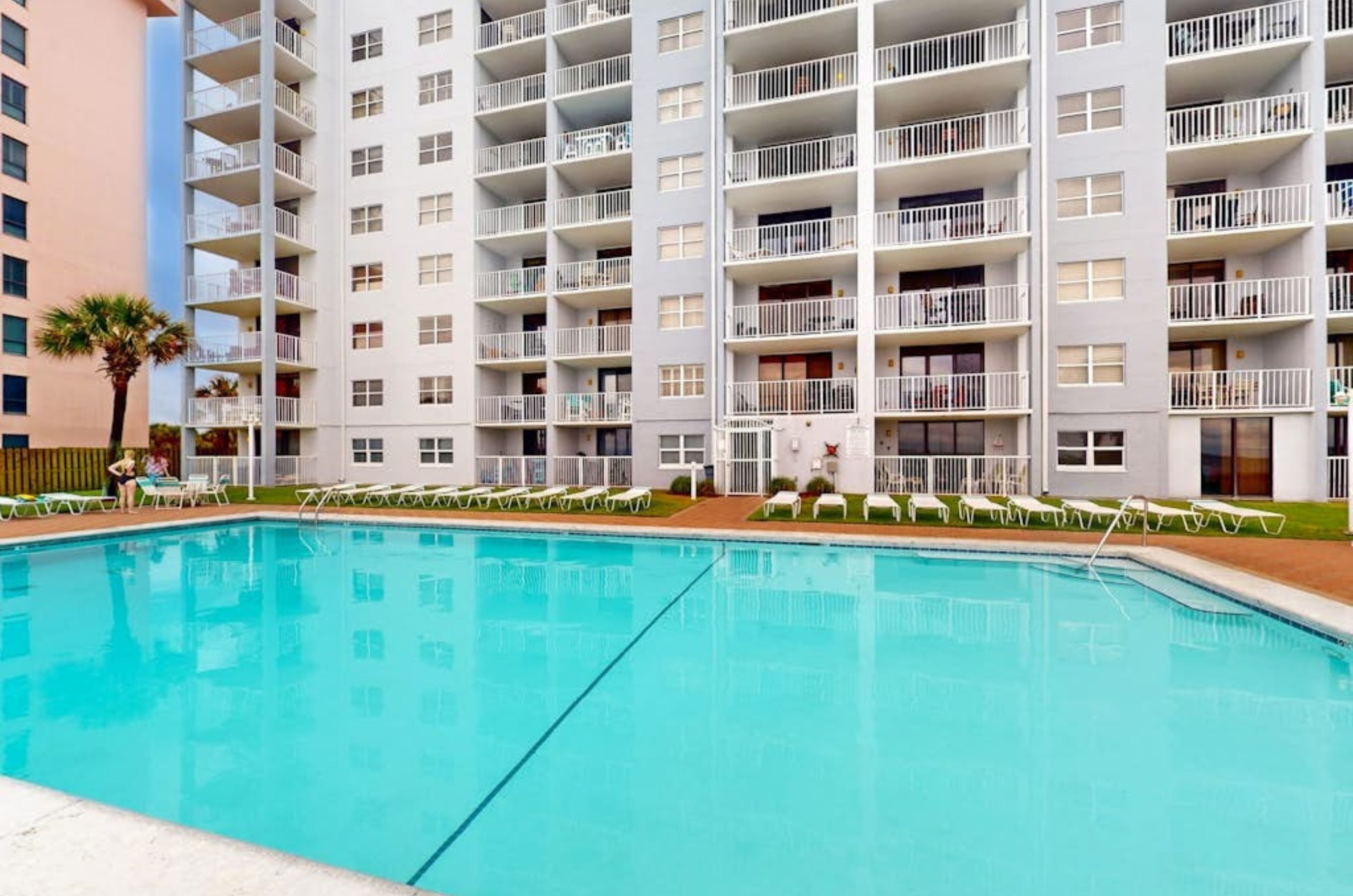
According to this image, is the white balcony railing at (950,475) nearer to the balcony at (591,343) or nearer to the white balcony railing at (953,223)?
the white balcony railing at (953,223)

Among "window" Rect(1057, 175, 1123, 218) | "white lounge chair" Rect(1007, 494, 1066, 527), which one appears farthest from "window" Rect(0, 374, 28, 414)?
"window" Rect(1057, 175, 1123, 218)

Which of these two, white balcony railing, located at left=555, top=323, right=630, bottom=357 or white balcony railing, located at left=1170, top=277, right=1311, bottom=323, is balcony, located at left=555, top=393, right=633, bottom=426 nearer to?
white balcony railing, located at left=555, top=323, right=630, bottom=357

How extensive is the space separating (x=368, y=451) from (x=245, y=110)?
1384 cm

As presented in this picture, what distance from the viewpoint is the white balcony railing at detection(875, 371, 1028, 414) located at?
1744 centimetres

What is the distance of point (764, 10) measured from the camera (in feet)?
64.8

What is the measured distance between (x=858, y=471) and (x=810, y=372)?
13.6 feet

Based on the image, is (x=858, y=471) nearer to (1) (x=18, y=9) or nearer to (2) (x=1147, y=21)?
(2) (x=1147, y=21)

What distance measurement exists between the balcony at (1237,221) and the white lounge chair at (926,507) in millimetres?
10359

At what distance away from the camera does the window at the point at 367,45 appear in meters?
24.2

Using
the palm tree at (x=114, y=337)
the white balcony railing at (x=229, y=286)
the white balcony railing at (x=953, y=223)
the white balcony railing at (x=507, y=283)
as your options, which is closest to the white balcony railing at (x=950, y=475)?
the white balcony railing at (x=953, y=223)

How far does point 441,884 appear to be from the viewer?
314 centimetres

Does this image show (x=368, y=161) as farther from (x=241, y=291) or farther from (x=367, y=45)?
(x=241, y=291)

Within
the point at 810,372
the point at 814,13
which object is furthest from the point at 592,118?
the point at 810,372

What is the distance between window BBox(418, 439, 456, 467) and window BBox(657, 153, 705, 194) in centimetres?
1238
